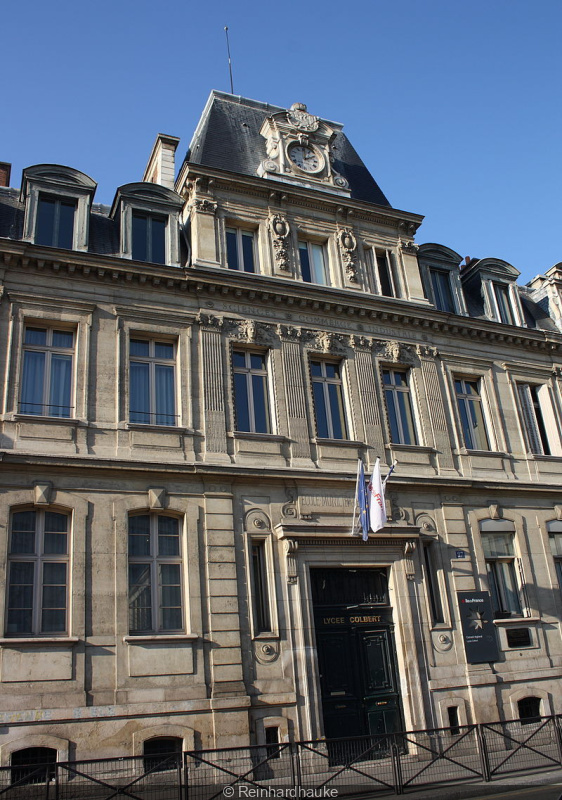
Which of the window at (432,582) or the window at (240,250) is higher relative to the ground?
the window at (240,250)

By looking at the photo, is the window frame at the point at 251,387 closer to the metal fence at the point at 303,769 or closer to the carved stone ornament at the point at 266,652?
the carved stone ornament at the point at 266,652

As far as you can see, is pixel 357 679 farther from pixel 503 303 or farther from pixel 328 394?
pixel 503 303

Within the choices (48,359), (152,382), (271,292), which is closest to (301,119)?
(271,292)

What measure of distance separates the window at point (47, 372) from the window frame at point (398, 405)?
26.9ft

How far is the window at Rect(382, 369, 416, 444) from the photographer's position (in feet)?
61.4

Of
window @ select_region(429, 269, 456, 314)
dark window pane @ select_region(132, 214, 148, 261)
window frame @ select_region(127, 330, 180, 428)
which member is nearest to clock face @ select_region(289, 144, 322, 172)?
window @ select_region(429, 269, 456, 314)

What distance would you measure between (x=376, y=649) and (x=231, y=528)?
444cm

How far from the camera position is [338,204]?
787 inches

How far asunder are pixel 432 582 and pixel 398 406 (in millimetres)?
4723

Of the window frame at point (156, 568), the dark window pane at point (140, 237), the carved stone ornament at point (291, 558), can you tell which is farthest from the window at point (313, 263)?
the window frame at point (156, 568)

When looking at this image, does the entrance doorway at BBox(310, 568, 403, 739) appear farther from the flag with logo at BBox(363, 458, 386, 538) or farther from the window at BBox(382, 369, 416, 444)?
the window at BBox(382, 369, 416, 444)

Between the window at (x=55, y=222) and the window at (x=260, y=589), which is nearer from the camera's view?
the window at (x=260, y=589)

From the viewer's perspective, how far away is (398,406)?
19.0m

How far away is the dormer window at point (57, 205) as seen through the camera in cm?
1662
